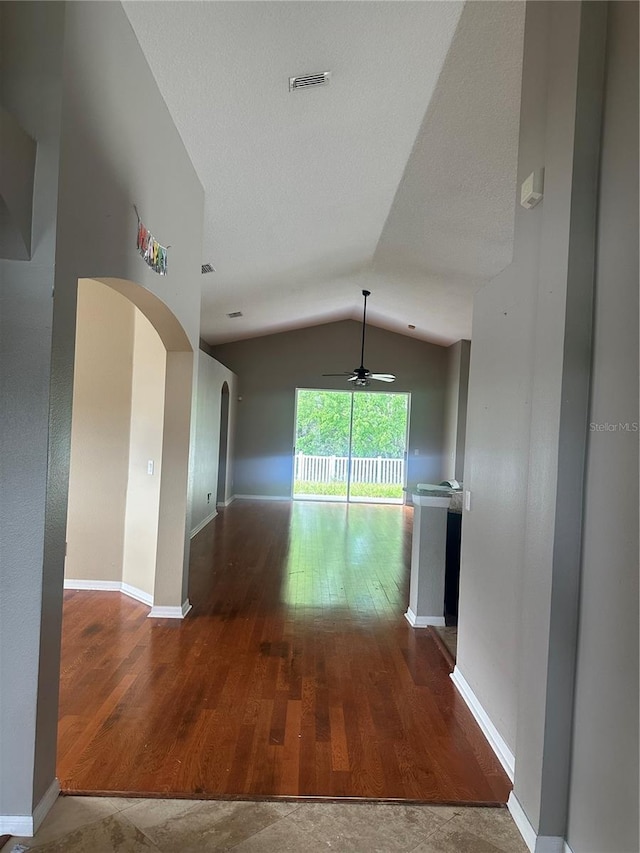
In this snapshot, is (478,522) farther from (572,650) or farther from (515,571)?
(572,650)

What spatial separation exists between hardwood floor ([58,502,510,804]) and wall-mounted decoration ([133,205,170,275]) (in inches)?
88.6

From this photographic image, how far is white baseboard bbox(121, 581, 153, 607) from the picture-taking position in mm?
3740

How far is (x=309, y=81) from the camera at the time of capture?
2.63 meters

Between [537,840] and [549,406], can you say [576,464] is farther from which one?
[537,840]

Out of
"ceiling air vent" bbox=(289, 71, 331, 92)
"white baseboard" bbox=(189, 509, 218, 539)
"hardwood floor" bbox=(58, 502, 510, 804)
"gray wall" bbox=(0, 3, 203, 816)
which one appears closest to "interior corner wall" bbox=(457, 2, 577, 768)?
"hardwood floor" bbox=(58, 502, 510, 804)

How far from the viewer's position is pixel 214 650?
3.05 meters

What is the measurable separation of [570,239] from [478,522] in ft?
4.76

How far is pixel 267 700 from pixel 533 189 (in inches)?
104

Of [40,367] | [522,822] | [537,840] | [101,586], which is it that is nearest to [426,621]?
[522,822]

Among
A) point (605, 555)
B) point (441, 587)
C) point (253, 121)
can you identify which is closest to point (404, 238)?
point (253, 121)

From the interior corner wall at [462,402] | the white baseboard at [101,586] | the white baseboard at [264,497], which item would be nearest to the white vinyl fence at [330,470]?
the white baseboard at [264,497]

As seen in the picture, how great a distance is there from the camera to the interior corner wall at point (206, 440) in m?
6.04

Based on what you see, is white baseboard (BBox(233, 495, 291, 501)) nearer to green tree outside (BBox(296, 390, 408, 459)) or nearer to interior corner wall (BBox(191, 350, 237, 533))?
green tree outside (BBox(296, 390, 408, 459))

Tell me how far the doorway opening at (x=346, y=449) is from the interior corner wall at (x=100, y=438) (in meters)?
5.58
